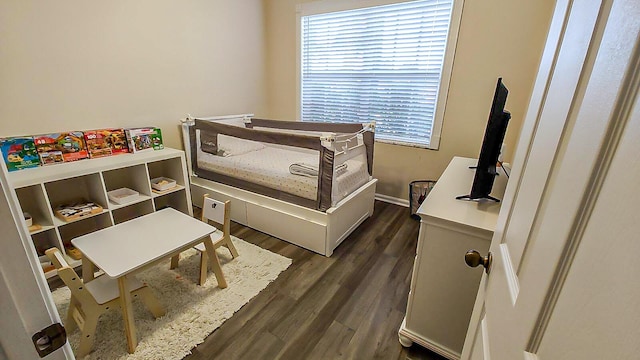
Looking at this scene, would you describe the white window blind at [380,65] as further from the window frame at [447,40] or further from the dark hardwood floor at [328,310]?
the dark hardwood floor at [328,310]

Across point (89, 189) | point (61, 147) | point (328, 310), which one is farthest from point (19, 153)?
point (328, 310)

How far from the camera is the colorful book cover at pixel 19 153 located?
5.90ft

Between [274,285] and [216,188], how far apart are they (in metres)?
1.37

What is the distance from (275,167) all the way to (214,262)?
1.04m

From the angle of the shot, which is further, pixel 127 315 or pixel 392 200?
pixel 392 200

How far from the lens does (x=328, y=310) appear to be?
1.73 m

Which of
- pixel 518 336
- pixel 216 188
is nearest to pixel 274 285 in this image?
pixel 216 188

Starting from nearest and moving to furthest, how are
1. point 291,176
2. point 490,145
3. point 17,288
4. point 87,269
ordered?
point 17,288, point 490,145, point 87,269, point 291,176

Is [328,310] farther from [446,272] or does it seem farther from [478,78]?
[478,78]

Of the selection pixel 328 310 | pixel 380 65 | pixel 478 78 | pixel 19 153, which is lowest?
pixel 328 310

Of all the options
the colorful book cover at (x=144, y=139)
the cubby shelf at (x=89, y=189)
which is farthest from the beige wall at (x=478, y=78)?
the cubby shelf at (x=89, y=189)

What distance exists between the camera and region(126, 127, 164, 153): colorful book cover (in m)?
2.38

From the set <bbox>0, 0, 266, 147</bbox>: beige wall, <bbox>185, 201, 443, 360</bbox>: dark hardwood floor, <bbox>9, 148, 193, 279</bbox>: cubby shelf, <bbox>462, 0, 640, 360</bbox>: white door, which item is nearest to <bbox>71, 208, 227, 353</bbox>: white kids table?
<bbox>185, 201, 443, 360</bbox>: dark hardwood floor

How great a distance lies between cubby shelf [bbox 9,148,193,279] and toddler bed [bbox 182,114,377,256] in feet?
1.10
